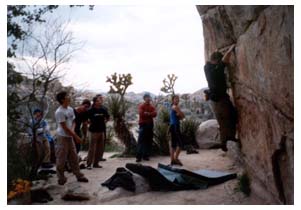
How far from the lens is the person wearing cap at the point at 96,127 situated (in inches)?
291

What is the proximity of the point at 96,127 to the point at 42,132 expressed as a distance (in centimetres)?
103

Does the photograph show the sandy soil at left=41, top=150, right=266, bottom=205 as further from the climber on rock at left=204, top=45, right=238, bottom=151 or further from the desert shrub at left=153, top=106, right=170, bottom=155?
the desert shrub at left=153, top=106, right=170, bottom=155

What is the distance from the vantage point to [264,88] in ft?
14.7

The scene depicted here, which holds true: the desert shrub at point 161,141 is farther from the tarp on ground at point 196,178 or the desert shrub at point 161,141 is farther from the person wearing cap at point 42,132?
the tarp on ground at point 196,178

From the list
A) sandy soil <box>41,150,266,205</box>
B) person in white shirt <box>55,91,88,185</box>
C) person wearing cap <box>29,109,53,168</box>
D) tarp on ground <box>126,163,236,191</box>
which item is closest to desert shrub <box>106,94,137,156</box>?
person wearing cap <box>29,109,53,168</box>

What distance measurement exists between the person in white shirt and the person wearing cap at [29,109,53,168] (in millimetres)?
745

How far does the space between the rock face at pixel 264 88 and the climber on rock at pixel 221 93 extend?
0.49 ft

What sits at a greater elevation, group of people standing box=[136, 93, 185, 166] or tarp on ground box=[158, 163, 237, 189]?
group of people standing box=[136, 93, 185, 166]

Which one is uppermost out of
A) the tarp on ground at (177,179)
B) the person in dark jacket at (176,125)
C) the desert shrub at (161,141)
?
the person in dark jacket at (176,125)

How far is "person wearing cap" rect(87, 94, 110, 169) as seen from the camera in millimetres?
7387

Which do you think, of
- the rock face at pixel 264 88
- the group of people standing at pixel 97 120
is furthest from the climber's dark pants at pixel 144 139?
the rock face at pixel 264 88

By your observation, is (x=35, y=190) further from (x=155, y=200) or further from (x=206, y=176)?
(x=206, y=176)
